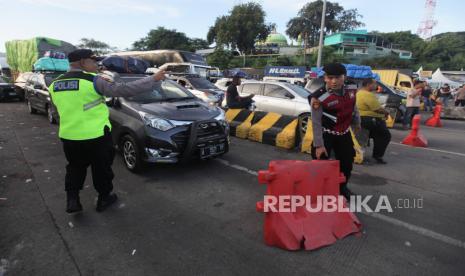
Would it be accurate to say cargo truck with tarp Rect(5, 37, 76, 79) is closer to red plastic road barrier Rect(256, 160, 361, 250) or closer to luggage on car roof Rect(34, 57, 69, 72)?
luggage on car roof Rect(34, 57, 69, 72)

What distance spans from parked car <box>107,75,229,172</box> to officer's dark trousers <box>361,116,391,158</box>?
2881 millimetres

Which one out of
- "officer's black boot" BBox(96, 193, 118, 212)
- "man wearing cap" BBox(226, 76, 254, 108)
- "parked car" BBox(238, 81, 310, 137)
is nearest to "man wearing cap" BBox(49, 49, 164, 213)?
"officer's black boot" BBox(96, 193, 118, 212)

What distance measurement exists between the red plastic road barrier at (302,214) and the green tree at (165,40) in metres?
67.0

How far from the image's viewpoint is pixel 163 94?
18.8 ft

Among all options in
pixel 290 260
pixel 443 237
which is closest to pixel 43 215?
pixel 290 260

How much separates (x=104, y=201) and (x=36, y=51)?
17.4 meters

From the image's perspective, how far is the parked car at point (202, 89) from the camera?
37.8 ft

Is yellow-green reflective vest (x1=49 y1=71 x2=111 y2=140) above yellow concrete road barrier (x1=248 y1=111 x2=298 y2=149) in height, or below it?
above

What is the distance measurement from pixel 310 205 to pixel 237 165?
269cm

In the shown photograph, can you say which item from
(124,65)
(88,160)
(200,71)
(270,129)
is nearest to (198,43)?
(200,71)

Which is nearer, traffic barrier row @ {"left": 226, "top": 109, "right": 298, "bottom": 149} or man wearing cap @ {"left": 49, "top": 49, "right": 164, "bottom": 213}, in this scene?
man wearing cap @ {"left": 49, "top": 49, "right": 164, "bottom": 213}

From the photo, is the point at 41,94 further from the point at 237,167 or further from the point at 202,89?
the point at 237,167

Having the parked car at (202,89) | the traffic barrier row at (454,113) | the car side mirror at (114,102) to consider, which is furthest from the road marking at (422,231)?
the traffic barrier row at (454,113)

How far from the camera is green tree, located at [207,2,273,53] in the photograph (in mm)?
56188
